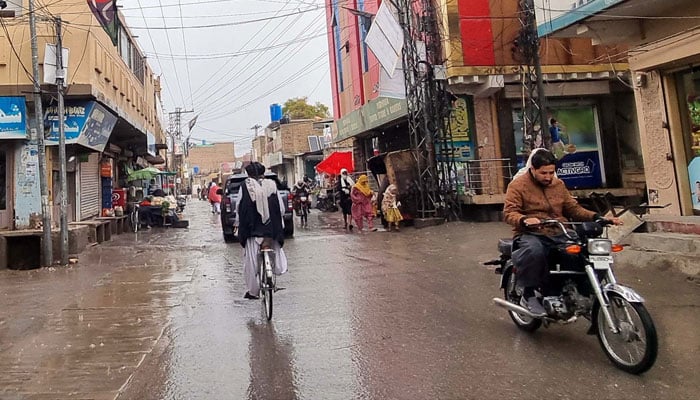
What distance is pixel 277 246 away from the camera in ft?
20.4

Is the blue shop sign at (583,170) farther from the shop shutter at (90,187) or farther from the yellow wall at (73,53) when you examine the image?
the shop shutter at (90,187)

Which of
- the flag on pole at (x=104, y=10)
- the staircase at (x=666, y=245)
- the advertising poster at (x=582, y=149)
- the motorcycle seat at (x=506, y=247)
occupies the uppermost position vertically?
the flag on pole at (x=104, y=10)

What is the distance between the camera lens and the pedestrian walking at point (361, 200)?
581 inches

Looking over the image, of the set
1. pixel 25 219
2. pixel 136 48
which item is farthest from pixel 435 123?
pixel 136 48

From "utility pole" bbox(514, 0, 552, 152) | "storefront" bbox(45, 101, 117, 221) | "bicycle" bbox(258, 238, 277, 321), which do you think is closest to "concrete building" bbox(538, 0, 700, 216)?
"utility pole" bbox(514, 0, 552, 152)

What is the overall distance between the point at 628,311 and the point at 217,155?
109m

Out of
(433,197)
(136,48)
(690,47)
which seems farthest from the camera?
(136,48)

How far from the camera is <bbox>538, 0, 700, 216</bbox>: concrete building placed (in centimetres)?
871

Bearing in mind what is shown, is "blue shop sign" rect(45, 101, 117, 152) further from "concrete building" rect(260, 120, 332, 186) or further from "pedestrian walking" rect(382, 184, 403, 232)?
"concrete building" rect(260, 120, 332, 186)

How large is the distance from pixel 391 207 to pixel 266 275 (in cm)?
887

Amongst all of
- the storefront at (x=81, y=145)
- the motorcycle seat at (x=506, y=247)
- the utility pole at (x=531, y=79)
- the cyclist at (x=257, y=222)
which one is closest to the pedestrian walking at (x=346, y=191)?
the utility pole at (x=531, y=79)

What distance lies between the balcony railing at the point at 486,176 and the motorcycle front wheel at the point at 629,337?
40.4 ft

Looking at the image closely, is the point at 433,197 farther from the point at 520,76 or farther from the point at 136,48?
the point at 136,48

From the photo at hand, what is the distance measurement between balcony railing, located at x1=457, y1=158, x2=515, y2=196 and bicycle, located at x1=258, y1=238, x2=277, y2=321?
433 inches
